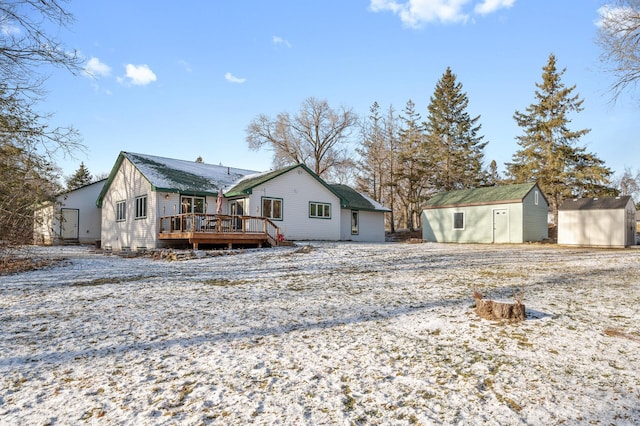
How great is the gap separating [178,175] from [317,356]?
655 inches

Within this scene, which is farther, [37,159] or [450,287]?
[37,159]

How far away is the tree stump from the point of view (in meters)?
4.41

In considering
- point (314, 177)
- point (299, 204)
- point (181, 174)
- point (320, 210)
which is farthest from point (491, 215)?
point (181, 174)

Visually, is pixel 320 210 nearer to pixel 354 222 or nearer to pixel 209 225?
pixel 354 222

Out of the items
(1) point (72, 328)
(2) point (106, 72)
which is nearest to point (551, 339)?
(1) point (72, 328)

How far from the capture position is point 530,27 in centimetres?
1264

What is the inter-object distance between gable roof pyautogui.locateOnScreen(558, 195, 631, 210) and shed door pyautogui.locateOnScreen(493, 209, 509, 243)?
290 cm

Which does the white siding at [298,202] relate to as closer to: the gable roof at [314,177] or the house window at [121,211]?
the gable roof at [314,177]

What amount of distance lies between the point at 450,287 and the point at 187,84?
44.6 ft

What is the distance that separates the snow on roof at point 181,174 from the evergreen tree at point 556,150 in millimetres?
24366

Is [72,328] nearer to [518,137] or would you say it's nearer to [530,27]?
[530,27]

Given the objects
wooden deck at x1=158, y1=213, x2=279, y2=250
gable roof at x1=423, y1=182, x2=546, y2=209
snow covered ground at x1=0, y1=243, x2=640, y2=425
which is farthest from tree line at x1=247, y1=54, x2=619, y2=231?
snow covered ground at x1=0, y1=243, x2=640, y2=425

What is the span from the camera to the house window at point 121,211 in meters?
19.2

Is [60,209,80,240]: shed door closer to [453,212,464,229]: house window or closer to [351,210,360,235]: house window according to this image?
[351,210,360,235]: house window
